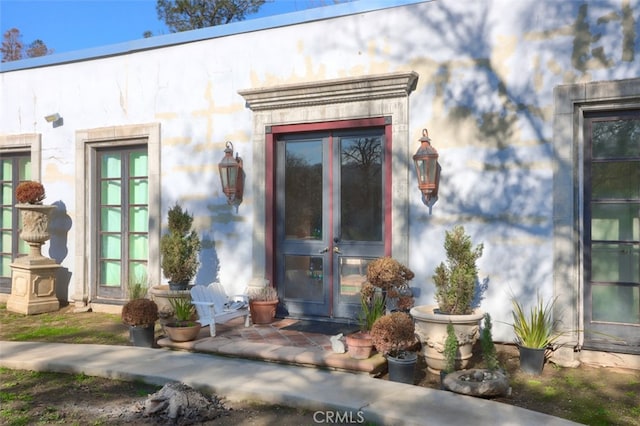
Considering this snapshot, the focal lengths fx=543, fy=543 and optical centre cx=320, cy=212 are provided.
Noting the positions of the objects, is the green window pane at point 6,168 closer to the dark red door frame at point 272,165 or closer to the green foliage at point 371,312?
the dark red door frame at point 272,165

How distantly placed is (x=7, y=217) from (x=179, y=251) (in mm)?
4222

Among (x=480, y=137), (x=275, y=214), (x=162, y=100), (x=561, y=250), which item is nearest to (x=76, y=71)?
(x=162, y=100)

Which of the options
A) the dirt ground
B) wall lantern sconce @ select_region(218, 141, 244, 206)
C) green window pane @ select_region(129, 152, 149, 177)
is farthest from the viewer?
green window pane @ select_region(129, 152, 149, 177)

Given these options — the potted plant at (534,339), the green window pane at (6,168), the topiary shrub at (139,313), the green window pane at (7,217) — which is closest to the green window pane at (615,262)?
the potted plant at (534,339)

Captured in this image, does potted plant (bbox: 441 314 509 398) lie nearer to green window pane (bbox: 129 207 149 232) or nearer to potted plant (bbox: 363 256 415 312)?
potted plant (bbox: 363 256 415 312)

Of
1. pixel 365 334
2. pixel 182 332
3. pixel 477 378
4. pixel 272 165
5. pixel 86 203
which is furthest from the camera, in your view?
pixel 86 203

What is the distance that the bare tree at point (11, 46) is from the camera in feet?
79.7

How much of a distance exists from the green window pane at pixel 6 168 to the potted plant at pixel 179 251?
3.92m

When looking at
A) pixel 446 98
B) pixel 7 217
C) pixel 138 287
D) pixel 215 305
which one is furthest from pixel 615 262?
pixel 7 217

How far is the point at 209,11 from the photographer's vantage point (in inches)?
828

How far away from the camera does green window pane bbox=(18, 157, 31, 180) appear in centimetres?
900

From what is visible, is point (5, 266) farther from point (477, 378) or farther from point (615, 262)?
point (615, 262)

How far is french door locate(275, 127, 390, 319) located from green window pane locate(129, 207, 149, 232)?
2233mm

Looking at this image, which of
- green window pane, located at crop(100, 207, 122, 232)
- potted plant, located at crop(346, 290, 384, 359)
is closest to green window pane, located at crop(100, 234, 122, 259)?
green window pane, located at crop(100, 207, 122, 232)
